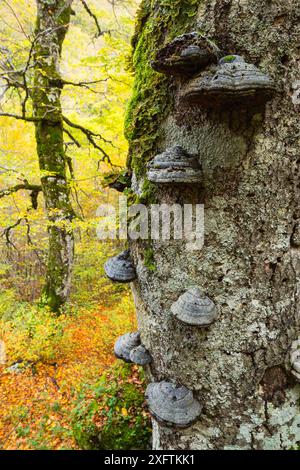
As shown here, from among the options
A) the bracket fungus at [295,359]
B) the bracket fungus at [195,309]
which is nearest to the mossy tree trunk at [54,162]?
the bracket fungus at [195,309]

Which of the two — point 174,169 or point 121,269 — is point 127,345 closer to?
point 121,269

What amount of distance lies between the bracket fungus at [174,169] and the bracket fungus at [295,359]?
1.05 m

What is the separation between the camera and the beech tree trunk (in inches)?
57.7

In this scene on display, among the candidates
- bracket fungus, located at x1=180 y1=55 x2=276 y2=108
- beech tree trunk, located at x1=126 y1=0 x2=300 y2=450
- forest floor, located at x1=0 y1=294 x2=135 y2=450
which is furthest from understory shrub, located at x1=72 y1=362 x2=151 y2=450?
bracket fungus, located at x1=180 y1=55 x2=276 y2=108

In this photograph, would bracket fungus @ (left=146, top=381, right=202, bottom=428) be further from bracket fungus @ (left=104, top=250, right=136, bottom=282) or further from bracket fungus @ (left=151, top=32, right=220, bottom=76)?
bracket fungus @ (left=151, top=32, right=220, bottom=76)

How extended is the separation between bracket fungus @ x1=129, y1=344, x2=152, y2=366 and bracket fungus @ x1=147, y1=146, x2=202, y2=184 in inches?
45.7

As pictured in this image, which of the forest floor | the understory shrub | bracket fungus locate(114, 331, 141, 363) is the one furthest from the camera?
the forest floor

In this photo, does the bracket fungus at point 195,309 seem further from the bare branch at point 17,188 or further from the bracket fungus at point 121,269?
the bare branch at point 17,188

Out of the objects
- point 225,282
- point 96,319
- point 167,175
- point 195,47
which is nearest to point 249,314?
point 225,282

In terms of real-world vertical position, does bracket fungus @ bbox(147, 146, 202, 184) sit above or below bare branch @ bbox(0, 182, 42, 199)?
above

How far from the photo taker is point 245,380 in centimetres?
168

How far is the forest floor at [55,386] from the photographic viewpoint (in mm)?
5539

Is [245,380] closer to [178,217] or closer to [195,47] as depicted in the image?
[178,217]

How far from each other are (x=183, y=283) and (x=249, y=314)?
1.25 ft
